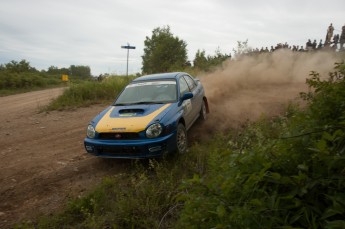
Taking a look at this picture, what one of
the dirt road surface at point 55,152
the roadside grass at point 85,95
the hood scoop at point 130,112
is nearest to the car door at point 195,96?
the dirt road surface at point 55,152

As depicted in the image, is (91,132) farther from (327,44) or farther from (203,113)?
(327,44)

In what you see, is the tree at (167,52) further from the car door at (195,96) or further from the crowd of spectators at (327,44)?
the car door at (195,96)

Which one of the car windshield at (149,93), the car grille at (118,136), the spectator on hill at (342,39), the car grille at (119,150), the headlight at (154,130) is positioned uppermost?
the spectator on hill at (342,39)

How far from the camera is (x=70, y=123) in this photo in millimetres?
9375

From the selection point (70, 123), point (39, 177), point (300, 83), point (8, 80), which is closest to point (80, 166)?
point (39, 177)

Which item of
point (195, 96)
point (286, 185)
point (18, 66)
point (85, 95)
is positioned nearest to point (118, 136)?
point (195, 96)

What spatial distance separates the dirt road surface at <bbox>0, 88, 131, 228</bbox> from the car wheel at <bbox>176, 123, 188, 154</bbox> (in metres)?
1.16

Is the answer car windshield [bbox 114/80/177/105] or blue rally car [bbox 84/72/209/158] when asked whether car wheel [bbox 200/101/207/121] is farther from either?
car windshield [bbox 114/80/177/105]

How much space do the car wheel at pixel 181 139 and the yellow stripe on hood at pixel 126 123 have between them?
1.70ft

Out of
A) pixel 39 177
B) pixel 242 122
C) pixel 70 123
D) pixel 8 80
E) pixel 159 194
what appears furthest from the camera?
pixel 8 80

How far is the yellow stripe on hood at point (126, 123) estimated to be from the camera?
199 inches

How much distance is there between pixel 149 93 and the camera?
6.40 metres

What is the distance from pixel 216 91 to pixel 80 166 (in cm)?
731

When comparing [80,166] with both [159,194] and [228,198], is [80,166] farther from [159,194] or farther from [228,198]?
[228,198]
